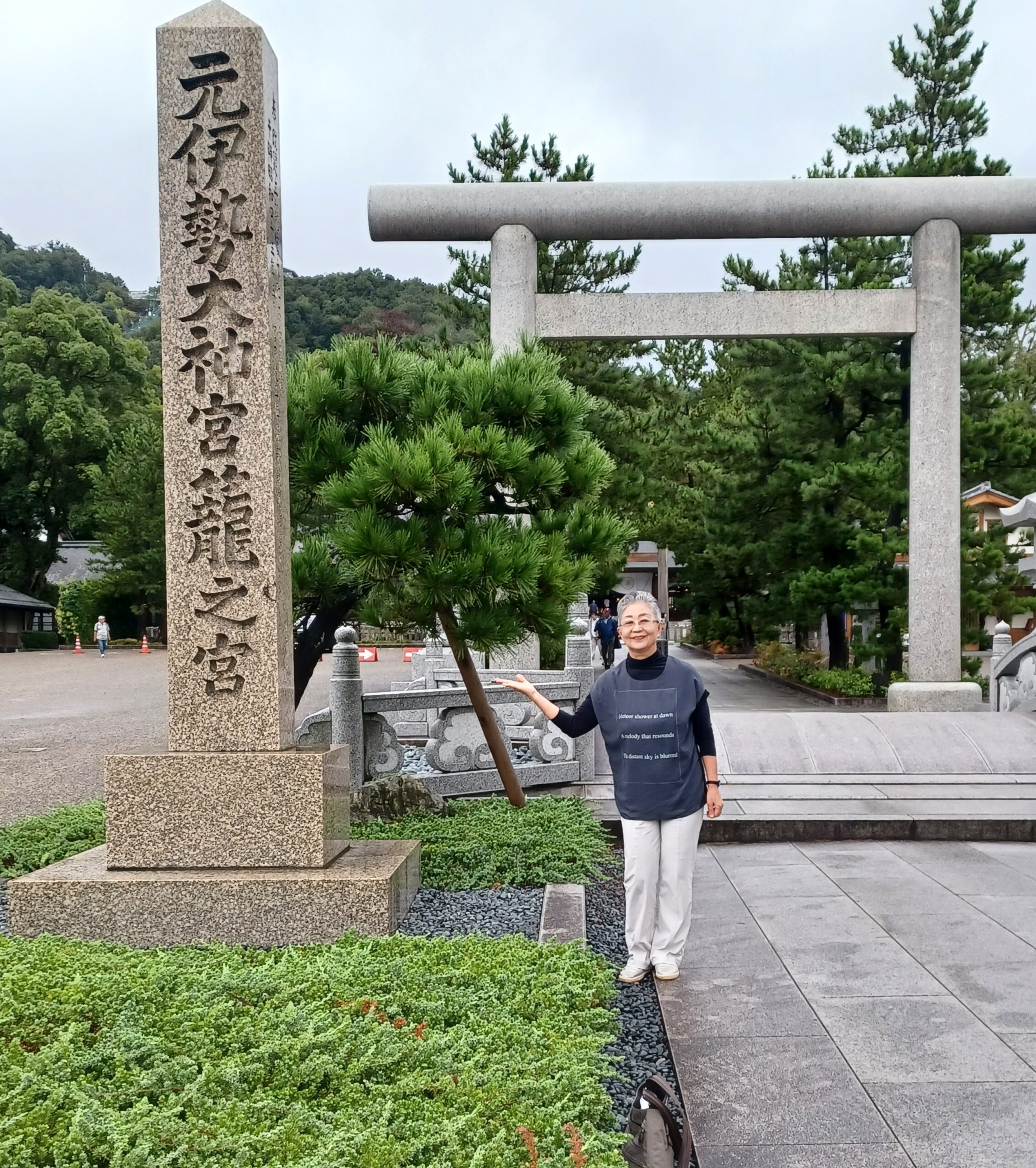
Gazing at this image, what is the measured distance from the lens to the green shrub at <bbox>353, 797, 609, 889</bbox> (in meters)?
5.52

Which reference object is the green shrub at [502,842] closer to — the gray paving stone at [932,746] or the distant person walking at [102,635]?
the gray paving stone at [932,746]

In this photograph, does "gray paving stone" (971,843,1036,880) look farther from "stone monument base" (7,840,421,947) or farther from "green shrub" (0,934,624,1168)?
"stone monument base" (7,840,421,947)

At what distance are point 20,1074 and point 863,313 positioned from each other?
12.4 meters

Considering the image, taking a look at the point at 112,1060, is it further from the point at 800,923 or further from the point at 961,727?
the point at 961,727

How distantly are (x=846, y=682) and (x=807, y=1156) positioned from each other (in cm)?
1498

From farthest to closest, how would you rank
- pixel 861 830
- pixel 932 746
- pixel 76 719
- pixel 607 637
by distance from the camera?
pixel 607 637, pixel 76 719, pixel 932 746, pixel 861 830

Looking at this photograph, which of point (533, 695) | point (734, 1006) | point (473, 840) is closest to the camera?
point (734, 1006)

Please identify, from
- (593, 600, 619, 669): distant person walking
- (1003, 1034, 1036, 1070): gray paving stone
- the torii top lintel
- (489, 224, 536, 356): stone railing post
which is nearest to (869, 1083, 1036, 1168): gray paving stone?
(1003, 1034, 1036, 1070): gray paving stone

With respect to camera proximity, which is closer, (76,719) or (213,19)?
(213,19)

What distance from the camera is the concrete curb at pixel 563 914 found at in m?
4.42

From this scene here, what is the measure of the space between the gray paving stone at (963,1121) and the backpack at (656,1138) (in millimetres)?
716

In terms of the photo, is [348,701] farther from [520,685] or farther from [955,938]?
[955,938]

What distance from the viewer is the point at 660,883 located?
4324 mm

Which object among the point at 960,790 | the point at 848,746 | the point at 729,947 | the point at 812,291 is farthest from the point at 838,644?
the point at 729,947
